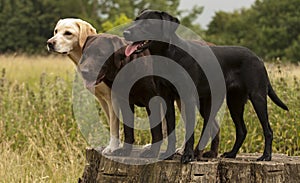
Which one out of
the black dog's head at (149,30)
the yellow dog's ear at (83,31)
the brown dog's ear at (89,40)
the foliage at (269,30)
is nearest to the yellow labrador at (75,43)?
the yellow dog's ear at (83,31)

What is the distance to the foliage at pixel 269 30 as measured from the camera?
28.6 metres

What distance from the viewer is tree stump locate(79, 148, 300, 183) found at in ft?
11.8

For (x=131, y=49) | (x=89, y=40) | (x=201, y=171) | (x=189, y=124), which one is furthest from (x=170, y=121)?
(x=89, y=40)

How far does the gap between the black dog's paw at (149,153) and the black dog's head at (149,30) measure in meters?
0.88

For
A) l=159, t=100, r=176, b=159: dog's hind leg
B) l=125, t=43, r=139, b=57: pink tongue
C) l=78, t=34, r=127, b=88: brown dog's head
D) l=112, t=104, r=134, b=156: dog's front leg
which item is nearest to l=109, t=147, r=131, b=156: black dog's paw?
l=112, t=104, r=134, b=156: dog's front leg

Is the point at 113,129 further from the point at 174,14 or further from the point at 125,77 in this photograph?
the point at 174,14

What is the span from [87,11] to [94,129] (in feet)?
95.7

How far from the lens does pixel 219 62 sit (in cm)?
364

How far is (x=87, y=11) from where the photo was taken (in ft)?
114

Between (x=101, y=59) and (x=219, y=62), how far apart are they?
0.80 m

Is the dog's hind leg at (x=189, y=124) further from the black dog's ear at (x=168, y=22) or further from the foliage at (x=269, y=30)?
the foliage at (x=269, y=30)

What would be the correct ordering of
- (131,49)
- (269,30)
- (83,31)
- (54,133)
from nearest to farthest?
(131,49) < (83,31) < (54,133) < (269,30)

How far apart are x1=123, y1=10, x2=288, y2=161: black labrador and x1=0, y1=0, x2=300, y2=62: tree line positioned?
2375cm

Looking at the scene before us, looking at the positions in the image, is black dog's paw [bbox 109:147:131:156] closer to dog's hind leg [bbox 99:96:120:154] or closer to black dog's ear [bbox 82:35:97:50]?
dog's hind leg [bbox 99:96:120:154]
